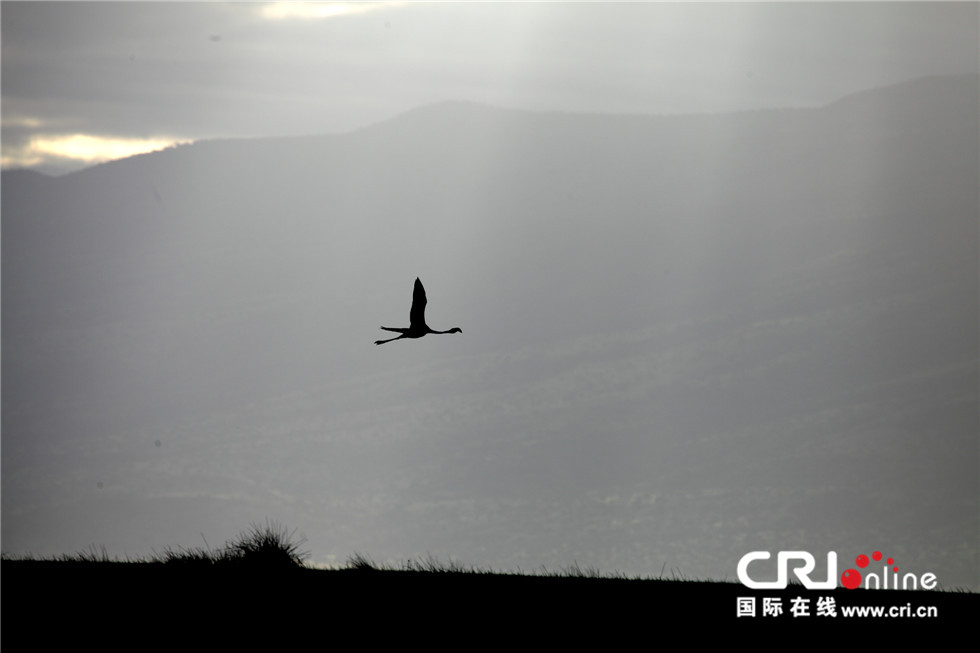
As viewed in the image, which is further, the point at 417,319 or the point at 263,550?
the point at 263,550

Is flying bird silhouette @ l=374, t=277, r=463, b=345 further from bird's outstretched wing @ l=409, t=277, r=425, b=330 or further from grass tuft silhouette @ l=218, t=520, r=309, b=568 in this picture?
grass tuft silhouette @ l=218, t=520, r=309, b=568

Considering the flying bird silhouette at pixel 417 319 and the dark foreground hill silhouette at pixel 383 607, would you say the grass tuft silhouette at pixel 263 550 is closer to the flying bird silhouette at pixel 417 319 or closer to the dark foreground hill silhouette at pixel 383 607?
the dark foreground hill silhouette at pixel 383 607

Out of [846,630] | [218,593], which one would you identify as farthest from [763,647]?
[218,593]

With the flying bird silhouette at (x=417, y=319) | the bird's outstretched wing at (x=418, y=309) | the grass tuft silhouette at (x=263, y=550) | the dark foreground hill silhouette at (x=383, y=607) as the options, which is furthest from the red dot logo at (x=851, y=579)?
the grass tuft silhouette at (x=263, y=550)

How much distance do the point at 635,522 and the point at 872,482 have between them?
141 feet

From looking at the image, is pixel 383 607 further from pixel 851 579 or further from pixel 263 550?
pixel 851 579

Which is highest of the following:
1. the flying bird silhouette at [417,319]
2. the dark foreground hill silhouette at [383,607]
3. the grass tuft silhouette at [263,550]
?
the flying bird silhouette at [417,319]

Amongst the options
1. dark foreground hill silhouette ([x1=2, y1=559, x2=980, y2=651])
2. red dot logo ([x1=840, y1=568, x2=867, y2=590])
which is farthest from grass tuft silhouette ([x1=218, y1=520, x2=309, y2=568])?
red dot logo ([x1=840, y1=568, x2=867, y2=590])

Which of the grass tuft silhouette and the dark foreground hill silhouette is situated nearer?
the dark foreground hill silhouette

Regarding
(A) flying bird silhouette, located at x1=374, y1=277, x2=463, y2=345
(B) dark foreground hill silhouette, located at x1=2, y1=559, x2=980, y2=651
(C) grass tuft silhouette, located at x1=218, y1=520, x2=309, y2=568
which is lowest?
(B) dark foreground hill silhouette, located at x1=2, y1=559, x2=980, y2=651

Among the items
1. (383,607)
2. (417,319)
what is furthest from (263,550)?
(417,319)

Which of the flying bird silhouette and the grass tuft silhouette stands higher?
the flying bird silhouette

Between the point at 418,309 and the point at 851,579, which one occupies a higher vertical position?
the point at 418,309

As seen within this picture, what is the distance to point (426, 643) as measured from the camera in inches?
448
